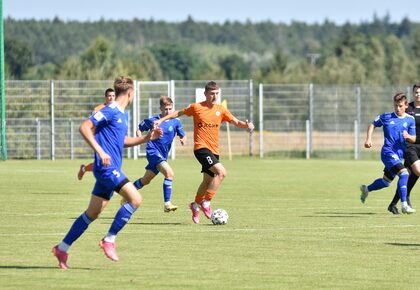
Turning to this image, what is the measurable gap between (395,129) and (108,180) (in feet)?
29.3

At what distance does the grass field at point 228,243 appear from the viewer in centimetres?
1209

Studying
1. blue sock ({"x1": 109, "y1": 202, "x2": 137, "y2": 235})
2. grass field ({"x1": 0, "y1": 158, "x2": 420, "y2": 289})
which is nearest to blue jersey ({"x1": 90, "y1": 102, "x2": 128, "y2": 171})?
blue sock ({"x1": 109, "y1": 202, "x2": 137, "y2": 235})

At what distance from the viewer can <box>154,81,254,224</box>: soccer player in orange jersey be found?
18.7 m

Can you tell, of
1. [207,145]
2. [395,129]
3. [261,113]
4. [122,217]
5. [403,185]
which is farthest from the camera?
[261,113]

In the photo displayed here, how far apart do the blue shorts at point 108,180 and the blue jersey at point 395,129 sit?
343 inches

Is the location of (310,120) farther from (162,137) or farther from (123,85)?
(123,85)

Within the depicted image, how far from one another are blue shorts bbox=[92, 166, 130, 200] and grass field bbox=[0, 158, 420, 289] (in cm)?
81

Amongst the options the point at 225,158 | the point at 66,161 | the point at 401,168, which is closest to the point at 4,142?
the point at 66,161

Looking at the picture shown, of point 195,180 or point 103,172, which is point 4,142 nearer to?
point 195,180

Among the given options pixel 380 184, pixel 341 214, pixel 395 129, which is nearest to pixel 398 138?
pixel 395 129

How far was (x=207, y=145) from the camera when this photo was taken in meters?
18.9

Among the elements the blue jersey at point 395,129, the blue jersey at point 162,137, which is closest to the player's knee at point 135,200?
the blue jersey at point 162,137

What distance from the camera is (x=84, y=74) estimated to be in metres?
65.0

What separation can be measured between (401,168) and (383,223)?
223 centimetres
